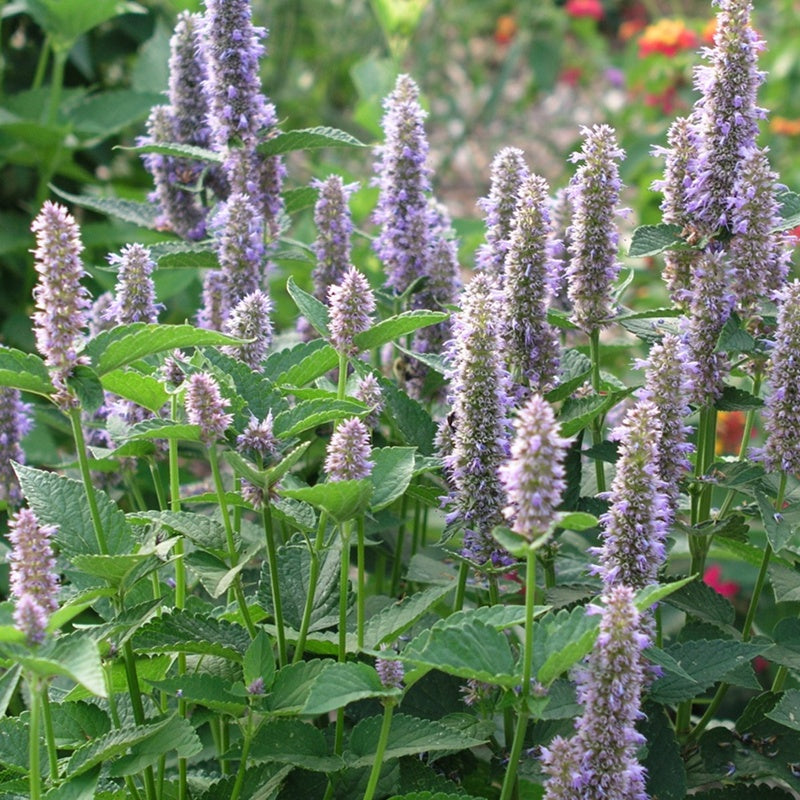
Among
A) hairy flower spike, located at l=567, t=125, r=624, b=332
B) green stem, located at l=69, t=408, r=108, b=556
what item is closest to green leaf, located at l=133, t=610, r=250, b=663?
green stem, located at l=69, t=408, r=108, b=556

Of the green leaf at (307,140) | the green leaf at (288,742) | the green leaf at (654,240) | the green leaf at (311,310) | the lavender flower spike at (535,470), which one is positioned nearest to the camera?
the lavender flower spike at (535,470)

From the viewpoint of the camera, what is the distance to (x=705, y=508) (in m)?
2.37

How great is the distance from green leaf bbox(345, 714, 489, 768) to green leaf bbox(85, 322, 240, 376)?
62cm

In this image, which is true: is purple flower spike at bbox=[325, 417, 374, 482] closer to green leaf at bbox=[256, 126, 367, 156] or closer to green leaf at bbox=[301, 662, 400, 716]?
green leaf at bbox=[301, 662, 400, 716]

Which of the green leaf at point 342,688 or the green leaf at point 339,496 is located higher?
the green leaf at point 339,496

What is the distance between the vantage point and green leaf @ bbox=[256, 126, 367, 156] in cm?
262

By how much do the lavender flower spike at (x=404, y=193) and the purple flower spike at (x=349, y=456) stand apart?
3.24 feet

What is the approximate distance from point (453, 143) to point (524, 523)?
5.61 metres

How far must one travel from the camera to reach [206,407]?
1.84 meters

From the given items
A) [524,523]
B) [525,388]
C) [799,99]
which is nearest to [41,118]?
[525,388]

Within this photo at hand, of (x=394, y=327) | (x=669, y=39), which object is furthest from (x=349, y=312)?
(x=669, y=39)

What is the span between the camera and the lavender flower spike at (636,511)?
1.77 m

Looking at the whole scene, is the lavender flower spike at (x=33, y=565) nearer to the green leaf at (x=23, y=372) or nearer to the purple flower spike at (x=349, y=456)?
the green leaf at (x=23, y=372)

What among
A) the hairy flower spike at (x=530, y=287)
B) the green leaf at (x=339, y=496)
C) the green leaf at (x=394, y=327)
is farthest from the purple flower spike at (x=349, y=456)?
the hairy flower spike at (x=530, y=287)
